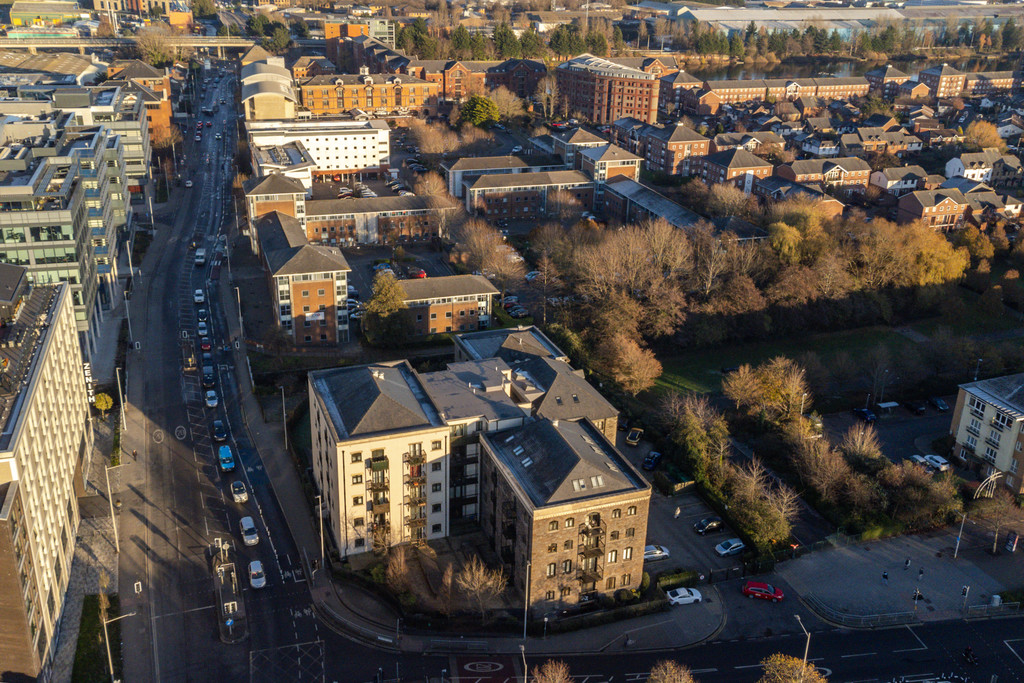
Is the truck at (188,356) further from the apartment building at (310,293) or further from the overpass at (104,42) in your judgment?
the overpass at (104,42)

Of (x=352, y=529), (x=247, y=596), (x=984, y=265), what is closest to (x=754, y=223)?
(x=984, y=265)

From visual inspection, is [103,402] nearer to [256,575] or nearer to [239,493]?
[239,493]

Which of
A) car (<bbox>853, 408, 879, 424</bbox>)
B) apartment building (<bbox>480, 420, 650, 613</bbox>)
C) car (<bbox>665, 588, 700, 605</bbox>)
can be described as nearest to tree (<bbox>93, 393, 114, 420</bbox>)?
apartment building (<bbox>480, 420, 650, 613</bbox>)

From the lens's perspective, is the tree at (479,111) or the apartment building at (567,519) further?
the tree at (479,111)

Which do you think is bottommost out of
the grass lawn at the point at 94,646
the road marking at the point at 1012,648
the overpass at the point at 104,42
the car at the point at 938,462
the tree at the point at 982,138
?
the road marking at the point at 1012,648

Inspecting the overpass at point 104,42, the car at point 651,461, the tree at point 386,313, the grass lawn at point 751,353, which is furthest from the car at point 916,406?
the overpass at point 104,42

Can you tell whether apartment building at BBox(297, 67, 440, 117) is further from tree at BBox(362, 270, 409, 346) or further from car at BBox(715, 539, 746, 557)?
car at BBox(715, 539, 746, 557)

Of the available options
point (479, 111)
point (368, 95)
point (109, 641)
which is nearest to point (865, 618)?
point (109, 641)
